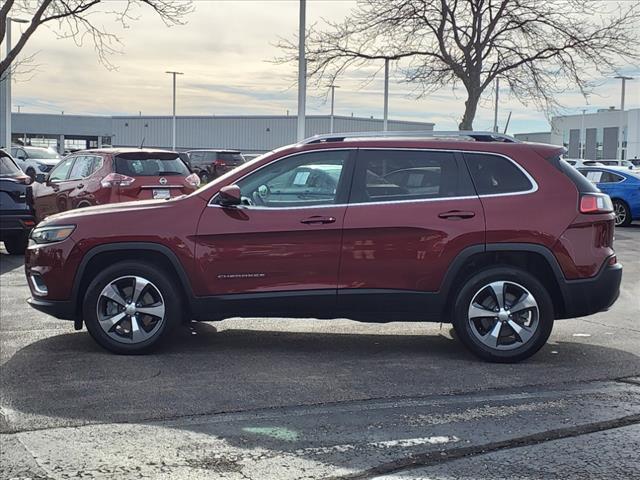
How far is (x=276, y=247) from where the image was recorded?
632 cm

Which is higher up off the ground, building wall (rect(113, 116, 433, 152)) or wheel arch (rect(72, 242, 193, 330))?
building wall (rect(113, 116, 433, 152))

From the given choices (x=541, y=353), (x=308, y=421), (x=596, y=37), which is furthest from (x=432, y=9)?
(x=308, y=421)

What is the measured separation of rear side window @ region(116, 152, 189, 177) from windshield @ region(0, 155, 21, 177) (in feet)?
5.11

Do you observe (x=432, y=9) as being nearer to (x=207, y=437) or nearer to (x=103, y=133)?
(x=207, y=437)

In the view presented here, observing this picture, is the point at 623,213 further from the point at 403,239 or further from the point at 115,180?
the point at 403,239

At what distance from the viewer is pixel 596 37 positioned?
21594 mm

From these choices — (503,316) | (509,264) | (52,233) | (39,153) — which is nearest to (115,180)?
(52,233)

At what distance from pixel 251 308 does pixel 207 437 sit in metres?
1.85

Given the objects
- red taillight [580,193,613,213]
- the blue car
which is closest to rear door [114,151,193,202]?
red taillight [580,193,613,213]

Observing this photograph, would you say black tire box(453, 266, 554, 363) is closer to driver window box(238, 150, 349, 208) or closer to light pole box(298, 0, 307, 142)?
driver window box(238, 150, 349, 208)

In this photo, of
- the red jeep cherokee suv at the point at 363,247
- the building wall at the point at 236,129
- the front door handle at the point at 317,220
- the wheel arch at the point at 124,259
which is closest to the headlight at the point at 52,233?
the red jeep cherokee suv at the point at 363,247

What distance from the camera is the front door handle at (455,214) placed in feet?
20.6

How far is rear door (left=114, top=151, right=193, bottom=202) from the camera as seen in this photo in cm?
1284

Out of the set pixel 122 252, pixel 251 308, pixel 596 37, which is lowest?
pixel 251 308
